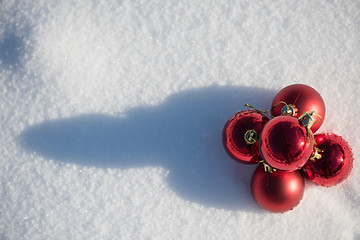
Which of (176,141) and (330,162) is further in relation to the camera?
(176,141)

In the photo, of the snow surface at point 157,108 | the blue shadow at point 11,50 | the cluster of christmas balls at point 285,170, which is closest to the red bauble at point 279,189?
the cluster of christmas balls at point 285,170

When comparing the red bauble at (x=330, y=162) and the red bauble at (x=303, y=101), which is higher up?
the red bauble at (x=303, y=101)

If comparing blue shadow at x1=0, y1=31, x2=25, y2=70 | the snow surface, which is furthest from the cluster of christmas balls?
blue shadow at x1=0, y1=31, x2=25, y2=70

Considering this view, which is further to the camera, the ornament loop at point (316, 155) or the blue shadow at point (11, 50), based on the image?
the blue shadow at point (11, 50)

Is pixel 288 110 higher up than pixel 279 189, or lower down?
higher up

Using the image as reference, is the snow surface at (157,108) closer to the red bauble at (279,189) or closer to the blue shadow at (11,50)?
the blue shadow at (11,50)

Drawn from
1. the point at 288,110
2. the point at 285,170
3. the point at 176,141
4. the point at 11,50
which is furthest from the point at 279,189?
the point at 11,50

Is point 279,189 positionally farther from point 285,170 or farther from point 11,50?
point 11,50
